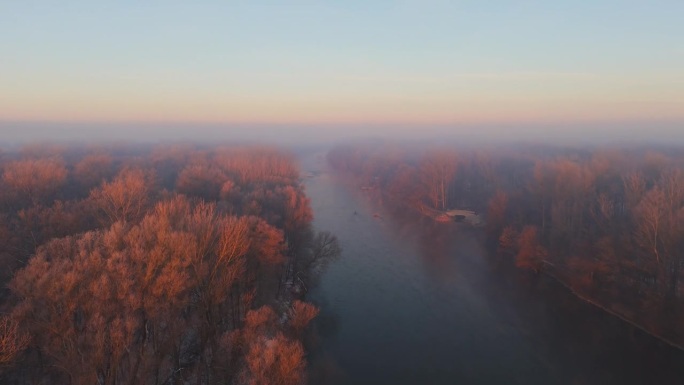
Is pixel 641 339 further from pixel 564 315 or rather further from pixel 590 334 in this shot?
pixel 564 315

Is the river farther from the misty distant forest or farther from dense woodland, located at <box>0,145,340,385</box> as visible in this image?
dense woodland, located at <box>0,145,340,385</box>

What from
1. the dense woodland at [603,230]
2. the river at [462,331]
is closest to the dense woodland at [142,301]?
the river at [462,331]

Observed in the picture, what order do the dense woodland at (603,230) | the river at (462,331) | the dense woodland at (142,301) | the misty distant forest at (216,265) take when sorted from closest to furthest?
1. the dense woodland at (142,301)
2. the misty distant forest at (216,265)
3. the river at (462,331)
4. the dense woodland at (603,230)

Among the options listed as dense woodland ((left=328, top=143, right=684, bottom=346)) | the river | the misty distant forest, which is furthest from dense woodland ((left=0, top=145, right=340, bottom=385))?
dense woodland ((left=328, top=143, right=684, bottom=346))

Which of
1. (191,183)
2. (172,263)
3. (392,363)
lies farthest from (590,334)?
(191,183)

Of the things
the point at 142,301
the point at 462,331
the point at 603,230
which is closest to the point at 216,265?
the point at 142,301

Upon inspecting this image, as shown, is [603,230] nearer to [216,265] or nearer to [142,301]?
[216,265]

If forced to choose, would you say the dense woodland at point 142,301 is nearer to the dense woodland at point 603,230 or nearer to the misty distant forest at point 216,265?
the misty distant forest at point 216,265

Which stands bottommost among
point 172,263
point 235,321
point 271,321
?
point 235,321

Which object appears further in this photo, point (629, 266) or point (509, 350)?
point (629, 266)
